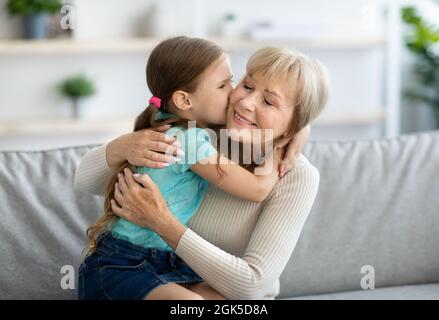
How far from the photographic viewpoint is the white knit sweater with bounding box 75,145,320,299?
1.49m

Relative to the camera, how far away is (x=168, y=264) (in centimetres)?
157

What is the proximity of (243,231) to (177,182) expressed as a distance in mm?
205

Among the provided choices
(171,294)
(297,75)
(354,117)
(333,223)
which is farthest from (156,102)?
(354,117)

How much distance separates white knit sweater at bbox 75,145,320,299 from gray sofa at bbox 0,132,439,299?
8.5 inches

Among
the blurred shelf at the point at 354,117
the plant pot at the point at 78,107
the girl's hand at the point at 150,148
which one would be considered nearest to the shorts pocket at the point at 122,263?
the girl's hand at the point at 150,148

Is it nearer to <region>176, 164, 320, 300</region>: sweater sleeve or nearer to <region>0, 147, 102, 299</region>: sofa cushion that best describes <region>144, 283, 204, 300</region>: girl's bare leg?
<region>176, 164, 320, 300</region>: sweater sleeve

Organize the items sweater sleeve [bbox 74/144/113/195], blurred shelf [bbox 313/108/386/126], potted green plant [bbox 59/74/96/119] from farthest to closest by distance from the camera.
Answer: blurred shelf [bbox 313/108/386/126] → potted green plant [bbox 59/74/96/119] → sweater sleeve [bbox 74/144/113/195]

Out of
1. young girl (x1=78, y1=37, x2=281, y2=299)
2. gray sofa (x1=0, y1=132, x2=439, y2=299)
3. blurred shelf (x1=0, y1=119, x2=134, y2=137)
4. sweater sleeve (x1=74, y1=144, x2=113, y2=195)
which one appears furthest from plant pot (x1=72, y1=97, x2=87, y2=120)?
young girl (x1=78, y1=37, x2=281, y2=299)

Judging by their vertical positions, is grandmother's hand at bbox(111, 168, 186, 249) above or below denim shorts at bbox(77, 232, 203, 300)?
above

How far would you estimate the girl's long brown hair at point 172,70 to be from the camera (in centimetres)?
157

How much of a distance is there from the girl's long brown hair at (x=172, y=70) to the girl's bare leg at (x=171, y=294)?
224 millimetres

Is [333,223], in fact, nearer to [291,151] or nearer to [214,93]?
[291,151]

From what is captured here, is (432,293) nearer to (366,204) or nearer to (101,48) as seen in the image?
(366,204)
